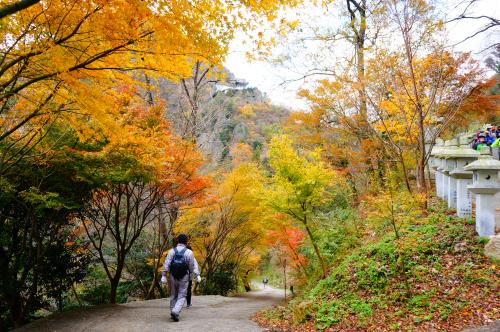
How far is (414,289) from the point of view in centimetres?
Result: 577

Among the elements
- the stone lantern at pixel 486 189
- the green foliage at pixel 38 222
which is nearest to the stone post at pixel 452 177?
the stone lantern at pixel 486 189

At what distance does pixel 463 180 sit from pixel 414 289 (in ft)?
10.0

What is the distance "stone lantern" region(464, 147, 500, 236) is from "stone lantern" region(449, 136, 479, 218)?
887 mm

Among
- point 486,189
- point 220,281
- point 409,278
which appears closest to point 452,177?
point 486,189

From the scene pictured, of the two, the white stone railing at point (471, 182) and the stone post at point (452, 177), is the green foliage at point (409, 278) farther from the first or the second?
the stone post at point (452, 177)

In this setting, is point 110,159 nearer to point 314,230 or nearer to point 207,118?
point 314,230

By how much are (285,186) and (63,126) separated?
565 cm

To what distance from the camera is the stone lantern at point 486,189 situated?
6.02 metres

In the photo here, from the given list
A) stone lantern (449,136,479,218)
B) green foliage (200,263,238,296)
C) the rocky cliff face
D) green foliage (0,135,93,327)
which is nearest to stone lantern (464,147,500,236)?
stone lantern (449,136,479,218)

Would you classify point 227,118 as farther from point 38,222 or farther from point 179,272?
point 179,272

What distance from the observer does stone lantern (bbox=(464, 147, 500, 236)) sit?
602 centimetres

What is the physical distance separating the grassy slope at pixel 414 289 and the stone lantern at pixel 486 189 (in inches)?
12.6

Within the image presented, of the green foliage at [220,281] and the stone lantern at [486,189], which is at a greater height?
the stone lantern at [486,189]

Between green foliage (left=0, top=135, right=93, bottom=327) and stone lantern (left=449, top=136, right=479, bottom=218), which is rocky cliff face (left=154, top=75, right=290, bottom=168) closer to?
green foliage (left=0, top=135, right=93, bottom=327)
